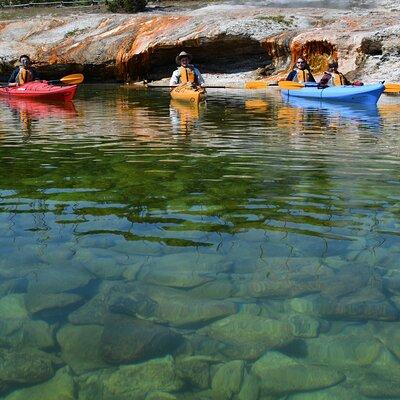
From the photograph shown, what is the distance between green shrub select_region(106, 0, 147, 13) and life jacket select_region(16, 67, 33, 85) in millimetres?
16118

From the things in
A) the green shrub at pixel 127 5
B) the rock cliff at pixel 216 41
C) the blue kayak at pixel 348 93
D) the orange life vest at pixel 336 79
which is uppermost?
the green shrub at pixel 127 5

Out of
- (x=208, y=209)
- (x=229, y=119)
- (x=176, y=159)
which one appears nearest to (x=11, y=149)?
(x=176, y=159)

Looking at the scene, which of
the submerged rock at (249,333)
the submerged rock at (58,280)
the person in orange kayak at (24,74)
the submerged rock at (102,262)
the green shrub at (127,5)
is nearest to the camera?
the submerged rock at (249,333)

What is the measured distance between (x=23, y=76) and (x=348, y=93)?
10627mm

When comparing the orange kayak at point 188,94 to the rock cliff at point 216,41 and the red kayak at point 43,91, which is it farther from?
the rock cliff at point 216,41

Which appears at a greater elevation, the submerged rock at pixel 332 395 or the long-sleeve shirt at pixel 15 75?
the long-sleeve shirt at pixel 15 75

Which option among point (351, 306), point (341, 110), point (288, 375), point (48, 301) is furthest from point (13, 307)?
point (341, 110)

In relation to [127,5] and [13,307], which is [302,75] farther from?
[127,5]

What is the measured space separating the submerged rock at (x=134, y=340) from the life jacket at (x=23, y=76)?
1628 cm

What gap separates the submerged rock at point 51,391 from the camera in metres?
2.19

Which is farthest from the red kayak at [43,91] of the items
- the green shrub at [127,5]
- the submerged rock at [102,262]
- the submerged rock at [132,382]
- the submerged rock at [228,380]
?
the green shrub at [127,5]

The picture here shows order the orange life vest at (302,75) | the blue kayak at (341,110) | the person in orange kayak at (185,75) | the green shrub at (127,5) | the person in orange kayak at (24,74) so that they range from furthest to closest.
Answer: the green shrub at (127,5) → the person in orange kayak at (24,74) → the orange life vest at (302,75) → the person in orange kayak at (185,75) → the blue kayak at (341,110)

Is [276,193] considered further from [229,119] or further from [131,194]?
[229,119]

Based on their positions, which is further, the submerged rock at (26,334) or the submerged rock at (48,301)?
the submerged rock at (48,301)
